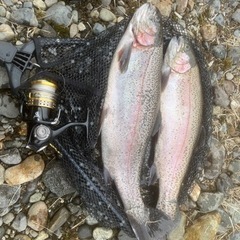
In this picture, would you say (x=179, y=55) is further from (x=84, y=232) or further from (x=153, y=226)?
(x=84, y=232)

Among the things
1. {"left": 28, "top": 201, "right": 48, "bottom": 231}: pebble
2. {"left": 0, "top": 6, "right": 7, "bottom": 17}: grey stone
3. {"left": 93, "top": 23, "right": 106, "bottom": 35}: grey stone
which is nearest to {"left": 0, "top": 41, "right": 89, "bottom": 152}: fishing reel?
{"left": 0, "top": 6, "right": 7, "bottom": 17}: grey stone

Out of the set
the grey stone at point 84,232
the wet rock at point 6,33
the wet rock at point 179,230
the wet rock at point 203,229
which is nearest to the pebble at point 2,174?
the grey stone at point 84,232

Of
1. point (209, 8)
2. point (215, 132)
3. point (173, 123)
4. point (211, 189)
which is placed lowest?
point (211, 189)

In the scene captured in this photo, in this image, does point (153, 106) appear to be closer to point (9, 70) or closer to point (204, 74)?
point (204, 74)

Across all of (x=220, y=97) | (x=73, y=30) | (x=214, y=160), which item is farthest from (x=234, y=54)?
(x=73, y=30)

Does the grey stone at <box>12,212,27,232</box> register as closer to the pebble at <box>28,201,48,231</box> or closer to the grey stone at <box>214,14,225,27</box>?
the pebble at <box>28,201,48,231</box>

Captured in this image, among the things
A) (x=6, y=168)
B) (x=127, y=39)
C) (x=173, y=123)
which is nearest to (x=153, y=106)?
(x=173, y=123)
